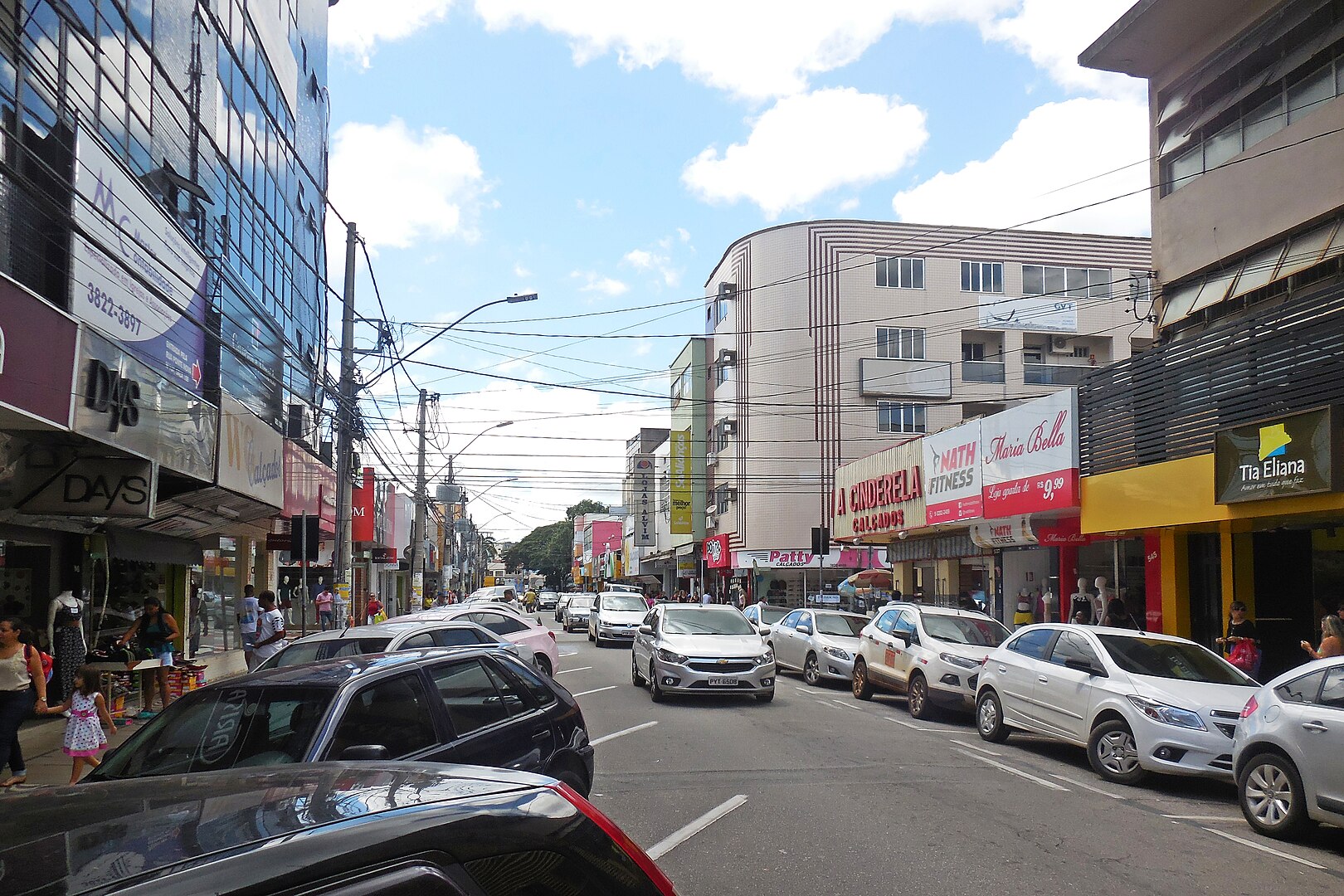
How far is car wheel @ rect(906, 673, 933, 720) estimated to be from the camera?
1541cm

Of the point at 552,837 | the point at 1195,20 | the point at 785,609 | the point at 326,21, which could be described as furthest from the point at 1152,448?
the point at 326,21

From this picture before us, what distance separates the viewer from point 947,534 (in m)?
29.4

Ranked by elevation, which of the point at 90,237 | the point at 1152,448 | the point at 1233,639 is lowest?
the point at 1233,639

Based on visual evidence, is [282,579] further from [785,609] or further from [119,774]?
[119,774]

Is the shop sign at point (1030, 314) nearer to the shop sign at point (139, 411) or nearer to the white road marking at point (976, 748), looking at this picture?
the white road marking at point (976, 748)

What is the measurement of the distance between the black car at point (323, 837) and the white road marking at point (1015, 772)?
8.57 metres

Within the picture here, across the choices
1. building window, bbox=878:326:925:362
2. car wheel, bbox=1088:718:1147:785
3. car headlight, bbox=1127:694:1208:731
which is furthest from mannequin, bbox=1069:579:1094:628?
building window, bbox=878:326:925:362

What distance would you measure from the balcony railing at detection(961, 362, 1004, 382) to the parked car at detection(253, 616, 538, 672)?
126 feet

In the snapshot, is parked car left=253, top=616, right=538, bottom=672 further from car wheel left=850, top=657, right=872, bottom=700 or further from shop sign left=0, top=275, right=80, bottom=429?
car wheel left=850, top=657, right=872, bottom=700

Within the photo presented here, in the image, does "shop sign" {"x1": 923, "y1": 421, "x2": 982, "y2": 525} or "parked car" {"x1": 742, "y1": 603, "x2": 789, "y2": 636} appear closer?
"parked car" {"x1": 742, "y1": 603, "x2": 789, "y2": 636}

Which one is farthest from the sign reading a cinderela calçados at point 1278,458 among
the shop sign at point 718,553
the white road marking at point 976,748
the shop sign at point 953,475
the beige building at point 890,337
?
the shop sign at point 718,553

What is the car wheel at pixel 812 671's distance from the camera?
20688 mm

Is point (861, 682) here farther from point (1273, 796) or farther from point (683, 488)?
point (683, 488)

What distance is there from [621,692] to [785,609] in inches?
301
